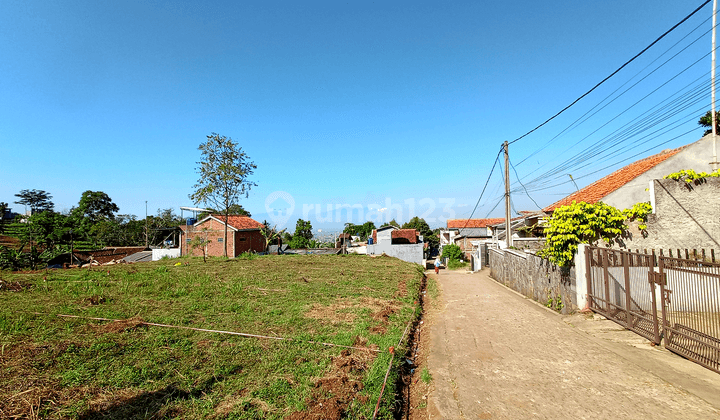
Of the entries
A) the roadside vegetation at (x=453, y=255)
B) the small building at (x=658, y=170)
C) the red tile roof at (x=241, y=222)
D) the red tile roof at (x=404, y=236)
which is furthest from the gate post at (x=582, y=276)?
the red tile roof at (x=241, y=222)

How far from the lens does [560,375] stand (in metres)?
4.89

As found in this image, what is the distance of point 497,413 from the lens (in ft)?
12.7

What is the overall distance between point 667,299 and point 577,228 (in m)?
3.22

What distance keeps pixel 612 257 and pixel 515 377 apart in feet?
13.9

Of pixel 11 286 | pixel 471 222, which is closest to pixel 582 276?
pixel 11 286

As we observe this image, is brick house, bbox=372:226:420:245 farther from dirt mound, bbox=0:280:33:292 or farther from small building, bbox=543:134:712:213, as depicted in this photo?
dirt mound, bbox=0:280:33:292

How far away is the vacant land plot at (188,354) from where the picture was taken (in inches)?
141

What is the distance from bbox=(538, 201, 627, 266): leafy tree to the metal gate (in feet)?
3.08

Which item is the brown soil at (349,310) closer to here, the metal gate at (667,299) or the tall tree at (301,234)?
the metal gate at (667,299)

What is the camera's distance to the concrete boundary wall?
8500mm

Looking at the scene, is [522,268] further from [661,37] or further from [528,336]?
[661,37]

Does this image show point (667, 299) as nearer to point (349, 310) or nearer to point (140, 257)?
point (349, 310)

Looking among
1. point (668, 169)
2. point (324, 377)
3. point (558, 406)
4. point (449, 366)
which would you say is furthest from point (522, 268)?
point (324, 377)

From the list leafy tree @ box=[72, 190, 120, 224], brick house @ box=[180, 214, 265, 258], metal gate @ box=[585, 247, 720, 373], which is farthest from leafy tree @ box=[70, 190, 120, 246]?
metal gate @ box=[585, 247, 720, 373]
